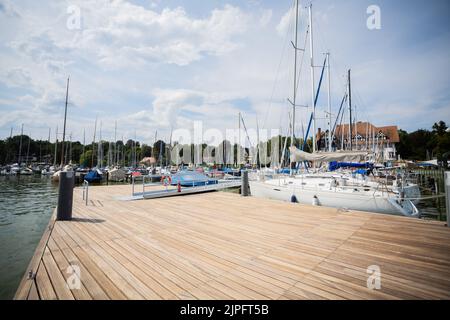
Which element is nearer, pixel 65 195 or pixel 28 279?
pixel 28 279

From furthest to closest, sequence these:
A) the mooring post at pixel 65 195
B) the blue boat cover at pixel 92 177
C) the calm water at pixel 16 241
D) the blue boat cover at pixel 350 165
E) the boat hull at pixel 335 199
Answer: the blue boat cover at pixel 92 177, the blue boat cover at pixel 350 165, the boat hull at pixel 335 199, the mooring post at pixel 65 195, the calm water at pixel 16 241

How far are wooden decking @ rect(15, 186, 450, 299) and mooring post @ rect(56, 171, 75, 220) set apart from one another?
1.33ft

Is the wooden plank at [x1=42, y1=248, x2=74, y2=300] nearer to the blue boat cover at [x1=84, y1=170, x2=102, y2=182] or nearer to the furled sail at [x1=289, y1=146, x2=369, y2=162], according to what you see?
the furled sail at [x1=289, y1=146, x2=369, y2=162]

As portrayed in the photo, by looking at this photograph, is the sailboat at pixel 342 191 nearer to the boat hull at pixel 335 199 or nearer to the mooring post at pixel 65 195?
the boat hull at pixel 335 199

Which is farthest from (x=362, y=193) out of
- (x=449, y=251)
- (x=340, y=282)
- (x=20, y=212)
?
(x=20, y=212)

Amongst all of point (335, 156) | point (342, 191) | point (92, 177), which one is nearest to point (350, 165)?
point (335, 156)

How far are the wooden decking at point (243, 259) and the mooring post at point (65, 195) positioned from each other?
1.33 ft

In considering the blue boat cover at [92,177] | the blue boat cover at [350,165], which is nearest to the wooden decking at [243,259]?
the blue boat cover at [350,165]

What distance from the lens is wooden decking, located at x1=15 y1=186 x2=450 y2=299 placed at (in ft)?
8.63

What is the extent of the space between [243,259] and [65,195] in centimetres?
597

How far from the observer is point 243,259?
3586mm

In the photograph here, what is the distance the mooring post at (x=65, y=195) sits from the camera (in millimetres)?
6078

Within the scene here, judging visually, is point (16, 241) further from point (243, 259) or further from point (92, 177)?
point (92, 177)
